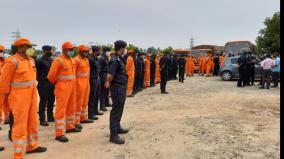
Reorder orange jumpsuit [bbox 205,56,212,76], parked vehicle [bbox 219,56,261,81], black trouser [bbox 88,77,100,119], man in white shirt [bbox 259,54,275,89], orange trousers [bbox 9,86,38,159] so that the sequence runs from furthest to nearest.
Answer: orange jumpsuit [bbox 205,56,212,76]
parked vehicle [bbox 219,56,261,81]
man in white shirt [bbox 259,54,275,89]
black trouser [bbox 88,77,100,119]
orange trousers [bbox 9,86,38,159]

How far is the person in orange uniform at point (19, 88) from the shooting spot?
4695mm

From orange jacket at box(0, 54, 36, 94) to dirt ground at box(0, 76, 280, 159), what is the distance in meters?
1.27

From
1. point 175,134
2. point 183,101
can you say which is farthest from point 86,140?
point 183,101

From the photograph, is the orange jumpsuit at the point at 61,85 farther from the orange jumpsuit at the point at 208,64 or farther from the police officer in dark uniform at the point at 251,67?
the orange jumpsuit at the point at 208,64

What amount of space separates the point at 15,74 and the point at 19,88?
24cm

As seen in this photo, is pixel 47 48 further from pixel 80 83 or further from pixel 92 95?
pixel 92 95

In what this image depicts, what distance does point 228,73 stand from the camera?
19344mm

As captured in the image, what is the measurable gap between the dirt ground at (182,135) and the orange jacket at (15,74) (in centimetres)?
127

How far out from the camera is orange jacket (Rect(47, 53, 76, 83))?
232 inches

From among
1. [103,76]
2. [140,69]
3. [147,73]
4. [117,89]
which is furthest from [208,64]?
[117,89]

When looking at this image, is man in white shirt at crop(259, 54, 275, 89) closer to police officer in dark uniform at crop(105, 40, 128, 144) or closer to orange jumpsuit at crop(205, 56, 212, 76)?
orange jumpsuit at crop(205, 56, 212, 76)

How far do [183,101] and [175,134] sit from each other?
15.0ft

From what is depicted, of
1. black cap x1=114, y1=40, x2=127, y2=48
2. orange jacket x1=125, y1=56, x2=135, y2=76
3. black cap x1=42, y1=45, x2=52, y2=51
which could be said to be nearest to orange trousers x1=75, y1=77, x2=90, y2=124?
black cap x1=42, y1=45, x2=52, y2=51

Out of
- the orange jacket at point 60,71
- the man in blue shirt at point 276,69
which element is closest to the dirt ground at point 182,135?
the orange jacket at point 60,71
